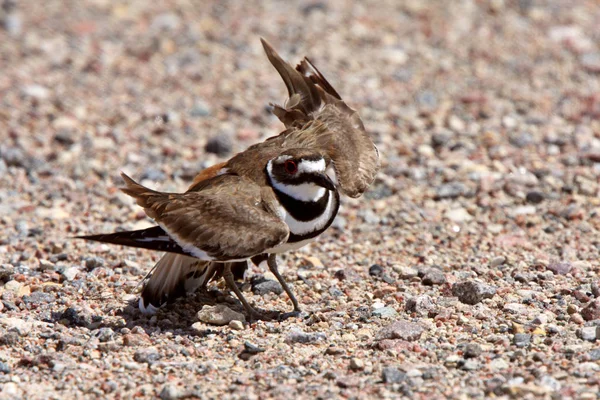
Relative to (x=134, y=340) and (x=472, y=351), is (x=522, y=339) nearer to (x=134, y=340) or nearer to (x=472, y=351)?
(x=472, y=351)

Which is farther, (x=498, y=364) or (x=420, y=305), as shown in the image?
(x=420, y=305)

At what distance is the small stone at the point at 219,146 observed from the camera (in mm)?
8383

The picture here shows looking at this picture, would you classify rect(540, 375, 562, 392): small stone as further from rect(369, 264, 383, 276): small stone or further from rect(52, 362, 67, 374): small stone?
rect(52, 362, 67, 374): small stone

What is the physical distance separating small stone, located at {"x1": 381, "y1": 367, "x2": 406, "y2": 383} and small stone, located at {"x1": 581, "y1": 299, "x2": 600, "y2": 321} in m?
1.31

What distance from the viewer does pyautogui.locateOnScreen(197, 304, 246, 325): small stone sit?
5.62 metres

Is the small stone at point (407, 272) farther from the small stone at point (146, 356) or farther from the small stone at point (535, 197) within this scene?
the small stone at point (146, 356)

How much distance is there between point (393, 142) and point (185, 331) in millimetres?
3539

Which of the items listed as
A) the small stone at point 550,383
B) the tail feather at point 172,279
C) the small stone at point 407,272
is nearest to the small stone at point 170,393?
the tail feather at point 172,279

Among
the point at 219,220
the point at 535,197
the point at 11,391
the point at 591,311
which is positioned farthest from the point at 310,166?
the point at 535,197

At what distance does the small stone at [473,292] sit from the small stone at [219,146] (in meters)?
3.13

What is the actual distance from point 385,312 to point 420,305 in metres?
0.21

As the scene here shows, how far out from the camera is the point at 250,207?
5.52m

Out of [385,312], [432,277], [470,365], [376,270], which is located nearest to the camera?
[470,365]

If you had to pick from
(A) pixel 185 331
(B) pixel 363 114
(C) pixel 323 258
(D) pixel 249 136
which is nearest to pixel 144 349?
(A) pixel 185 331
